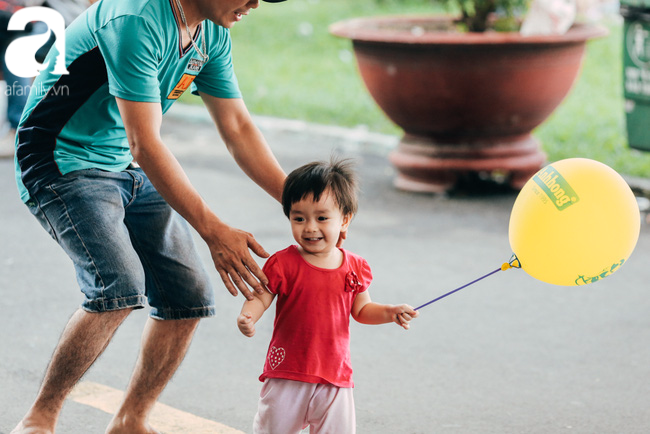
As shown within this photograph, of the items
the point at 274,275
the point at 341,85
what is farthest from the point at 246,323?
the point at 341,85

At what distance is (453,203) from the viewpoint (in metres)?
6.87

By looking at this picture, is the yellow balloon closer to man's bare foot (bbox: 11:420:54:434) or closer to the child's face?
the child's face

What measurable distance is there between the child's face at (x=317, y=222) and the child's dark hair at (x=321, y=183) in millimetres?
15

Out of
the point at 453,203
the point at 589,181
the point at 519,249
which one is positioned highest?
the point at 589,181

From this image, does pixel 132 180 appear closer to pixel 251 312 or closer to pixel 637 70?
pixel 251 312

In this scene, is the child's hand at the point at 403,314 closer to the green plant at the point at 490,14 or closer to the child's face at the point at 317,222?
the child's face at the point at 317,222

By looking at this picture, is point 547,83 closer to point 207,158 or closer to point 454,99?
point 454,99

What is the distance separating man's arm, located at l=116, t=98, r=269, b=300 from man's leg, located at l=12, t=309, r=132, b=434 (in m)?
0.45

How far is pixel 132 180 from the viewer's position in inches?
126

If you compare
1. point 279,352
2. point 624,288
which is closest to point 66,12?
point 624,288

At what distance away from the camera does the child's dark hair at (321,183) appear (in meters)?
2.77

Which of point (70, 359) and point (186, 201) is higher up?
point (186, 201)

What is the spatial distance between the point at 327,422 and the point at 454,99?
430cm

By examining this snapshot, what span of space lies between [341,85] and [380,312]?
8.38 meters
